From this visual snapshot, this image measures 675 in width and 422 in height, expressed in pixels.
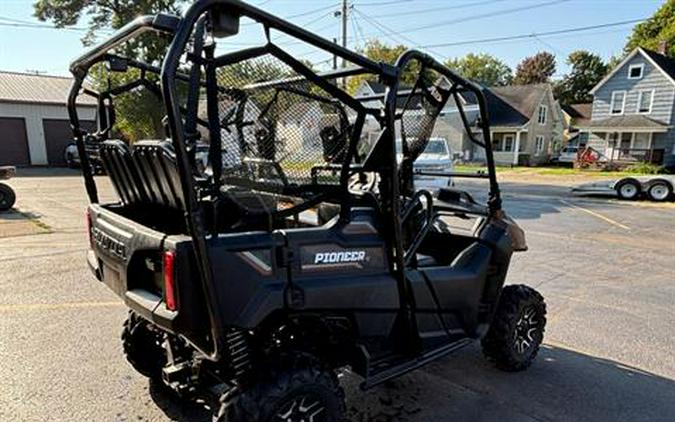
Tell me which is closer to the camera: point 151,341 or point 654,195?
point 151,341

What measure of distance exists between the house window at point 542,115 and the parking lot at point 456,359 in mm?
31522

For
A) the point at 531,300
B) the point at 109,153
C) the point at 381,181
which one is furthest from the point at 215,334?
the point at 531,300

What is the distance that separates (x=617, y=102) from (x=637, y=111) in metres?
1.39

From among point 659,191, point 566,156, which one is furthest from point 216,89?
point 566,156

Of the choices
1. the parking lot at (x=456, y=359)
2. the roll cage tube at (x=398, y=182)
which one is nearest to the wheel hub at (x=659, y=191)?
the parking lot at (x=456, y=359)

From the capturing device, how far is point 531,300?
4.01 meters

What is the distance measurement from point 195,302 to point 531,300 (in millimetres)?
2896

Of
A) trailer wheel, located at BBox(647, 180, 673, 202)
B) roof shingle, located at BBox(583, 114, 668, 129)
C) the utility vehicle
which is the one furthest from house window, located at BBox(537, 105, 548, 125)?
the utility vehicle

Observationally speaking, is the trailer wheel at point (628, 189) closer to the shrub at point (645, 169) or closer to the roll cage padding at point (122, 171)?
the shrub at point (645, 169)

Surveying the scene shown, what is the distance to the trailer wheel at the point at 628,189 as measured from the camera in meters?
16.0

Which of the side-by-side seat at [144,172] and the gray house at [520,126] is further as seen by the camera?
the gray house at [520,126]

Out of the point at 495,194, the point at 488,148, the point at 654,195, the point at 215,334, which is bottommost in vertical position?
the point at 654,195

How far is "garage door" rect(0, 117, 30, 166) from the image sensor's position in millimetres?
25141

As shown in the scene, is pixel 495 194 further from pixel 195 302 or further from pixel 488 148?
pixel 195 302
